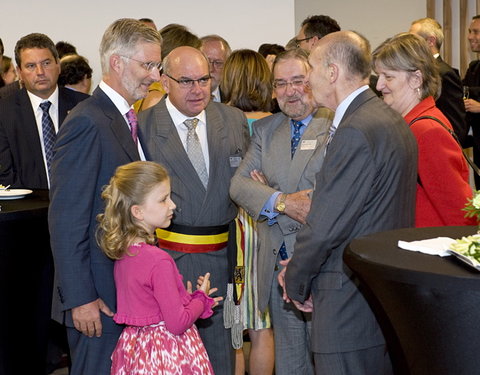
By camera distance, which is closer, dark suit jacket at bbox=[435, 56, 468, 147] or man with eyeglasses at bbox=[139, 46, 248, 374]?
man with eyeglasses at bbox=[139, 46, 248, 374]

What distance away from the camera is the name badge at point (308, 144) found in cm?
360

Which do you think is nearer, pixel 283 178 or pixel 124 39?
pixel 124 39

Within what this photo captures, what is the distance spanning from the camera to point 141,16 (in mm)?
8102

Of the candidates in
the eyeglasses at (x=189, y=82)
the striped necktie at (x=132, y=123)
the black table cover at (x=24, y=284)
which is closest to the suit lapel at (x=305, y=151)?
the eyeglasses at (x=189, y=82)

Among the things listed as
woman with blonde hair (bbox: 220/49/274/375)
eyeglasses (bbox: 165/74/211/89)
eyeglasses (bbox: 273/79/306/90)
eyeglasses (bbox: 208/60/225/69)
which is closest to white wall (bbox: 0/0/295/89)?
eyeglasses (bbox: 208/60/225/69)

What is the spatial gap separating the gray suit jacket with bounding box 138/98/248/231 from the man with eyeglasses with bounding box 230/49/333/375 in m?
0.11

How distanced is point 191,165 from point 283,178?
437mm

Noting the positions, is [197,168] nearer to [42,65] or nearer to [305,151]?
[305,151]

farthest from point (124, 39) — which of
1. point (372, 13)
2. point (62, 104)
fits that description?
point (372, 13)

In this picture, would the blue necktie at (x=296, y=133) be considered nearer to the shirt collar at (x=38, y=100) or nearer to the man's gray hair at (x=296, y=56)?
the man's gray hair at (x=296, y=56)

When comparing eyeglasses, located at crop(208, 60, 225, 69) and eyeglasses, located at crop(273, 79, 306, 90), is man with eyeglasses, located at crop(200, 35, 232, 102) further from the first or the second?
eyeglasses, located at crop(273, 79, 306, 90)

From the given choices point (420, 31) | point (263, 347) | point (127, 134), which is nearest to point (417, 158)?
point (127, 134)

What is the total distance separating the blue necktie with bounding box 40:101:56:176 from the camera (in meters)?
4.89

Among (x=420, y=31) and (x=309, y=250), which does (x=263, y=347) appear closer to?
(x=309, y=250)
